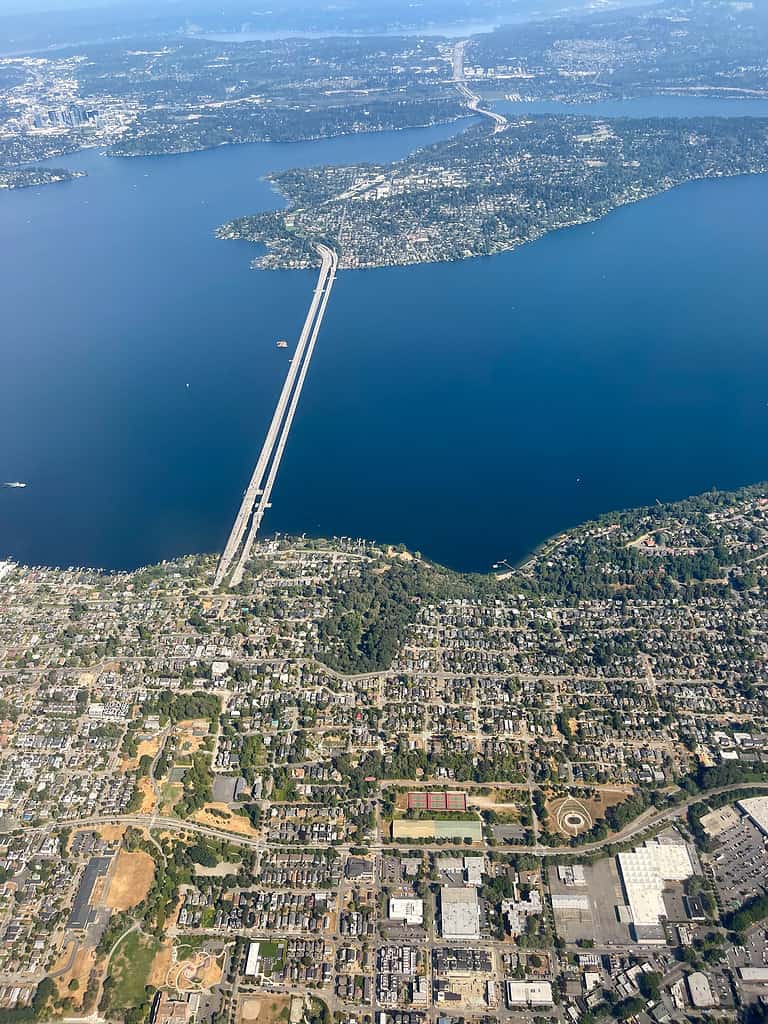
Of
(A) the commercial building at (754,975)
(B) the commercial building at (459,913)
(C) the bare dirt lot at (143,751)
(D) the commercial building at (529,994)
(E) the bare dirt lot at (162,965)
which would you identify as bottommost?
(A) the commercial building at (754,975)

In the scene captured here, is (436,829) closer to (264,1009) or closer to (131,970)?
(264,1009)

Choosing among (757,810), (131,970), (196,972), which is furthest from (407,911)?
(757,810)

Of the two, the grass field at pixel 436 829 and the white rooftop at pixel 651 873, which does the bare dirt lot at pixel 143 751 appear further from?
the white rooftop at pixel 651 873

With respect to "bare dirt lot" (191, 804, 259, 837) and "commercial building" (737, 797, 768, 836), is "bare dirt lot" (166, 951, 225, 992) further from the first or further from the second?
"commercial building" (737, 797, 768, 836)

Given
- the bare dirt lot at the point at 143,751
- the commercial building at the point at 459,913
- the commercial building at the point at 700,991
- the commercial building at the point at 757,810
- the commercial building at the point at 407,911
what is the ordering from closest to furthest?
the commercial building at the point at 700,991, the commercial building at the point at 459,913, the commercial building at the point at 407,911, the commercial building at the point at 757,810, the bare dirt lot at the point at 143,751

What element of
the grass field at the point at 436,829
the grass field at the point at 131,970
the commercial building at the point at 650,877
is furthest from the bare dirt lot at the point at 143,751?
the commercial building at the point at 650,877

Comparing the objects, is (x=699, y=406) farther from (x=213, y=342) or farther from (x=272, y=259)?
(x=272, y=259)

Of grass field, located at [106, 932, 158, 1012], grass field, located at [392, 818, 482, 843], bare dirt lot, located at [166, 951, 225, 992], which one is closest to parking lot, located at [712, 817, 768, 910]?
grass field, located at [392, 818, 482, 843]
